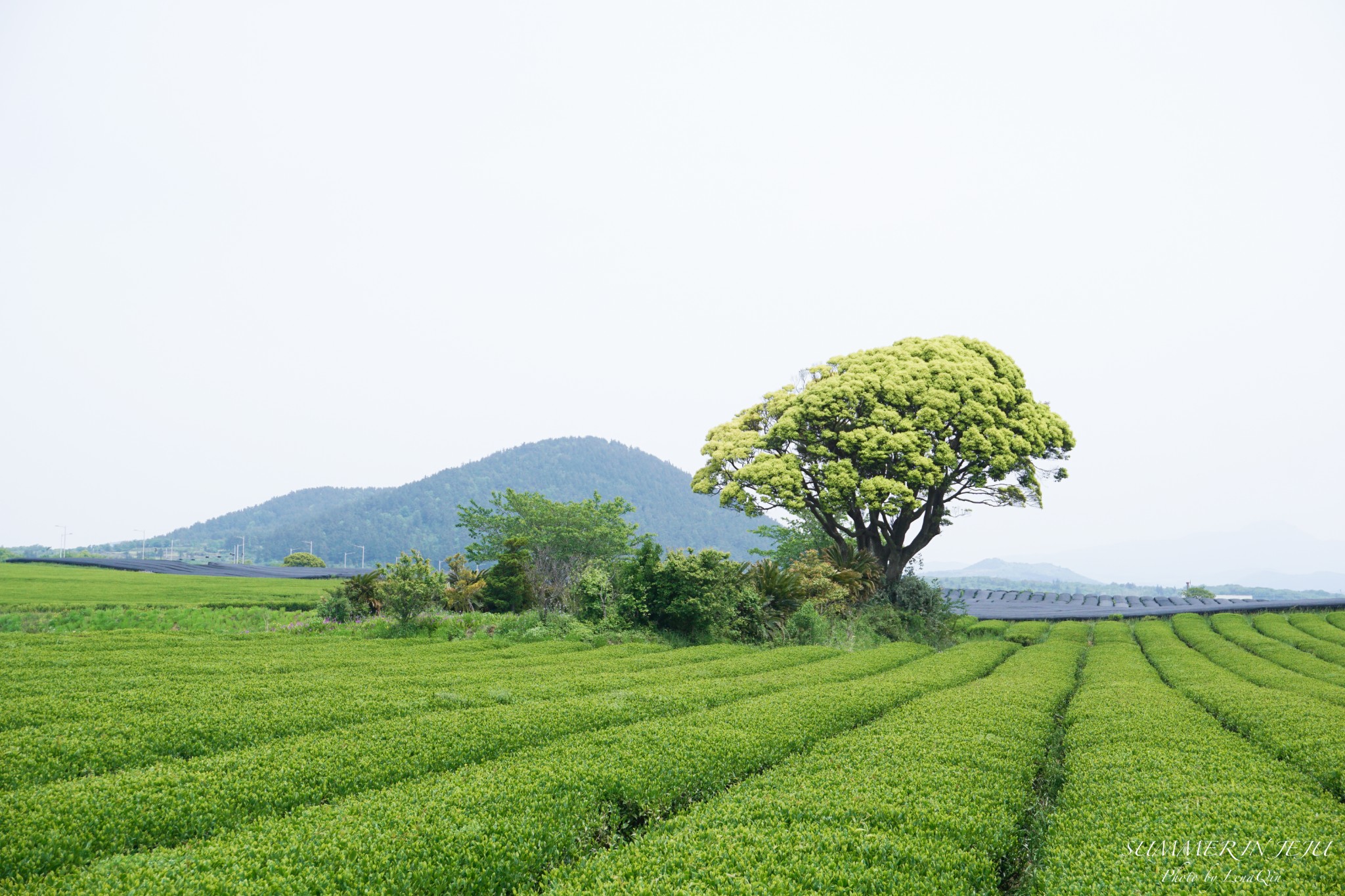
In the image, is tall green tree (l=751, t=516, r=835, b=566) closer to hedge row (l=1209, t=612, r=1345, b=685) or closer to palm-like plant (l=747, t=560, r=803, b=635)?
palm-like plant (l=747, t=560, r=803, b=635)

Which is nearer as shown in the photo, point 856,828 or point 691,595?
point 856,828

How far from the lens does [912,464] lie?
34.2m

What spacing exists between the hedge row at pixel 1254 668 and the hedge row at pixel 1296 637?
8.71 ft

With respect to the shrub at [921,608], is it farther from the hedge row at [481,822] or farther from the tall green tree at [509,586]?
the hedge row at [481,822]

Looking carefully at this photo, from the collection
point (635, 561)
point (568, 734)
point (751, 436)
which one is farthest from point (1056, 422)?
point (568, 734)

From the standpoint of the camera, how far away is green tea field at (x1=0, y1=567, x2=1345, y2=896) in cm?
716

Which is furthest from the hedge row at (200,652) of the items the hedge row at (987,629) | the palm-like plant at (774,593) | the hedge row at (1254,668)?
the hedge row at (987,629)

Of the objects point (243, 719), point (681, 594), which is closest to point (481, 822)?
point (243, 719)

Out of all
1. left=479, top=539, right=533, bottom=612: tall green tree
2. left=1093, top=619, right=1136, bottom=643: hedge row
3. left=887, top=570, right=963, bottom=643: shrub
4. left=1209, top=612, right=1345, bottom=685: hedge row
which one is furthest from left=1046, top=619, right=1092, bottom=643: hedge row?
left=479, top=539, right=533, bottom=612: tall green tree

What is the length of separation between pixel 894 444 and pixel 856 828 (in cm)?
2697

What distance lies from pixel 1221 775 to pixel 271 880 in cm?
1280

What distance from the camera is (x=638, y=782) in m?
9.69

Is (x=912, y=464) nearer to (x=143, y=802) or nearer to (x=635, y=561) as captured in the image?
(x=635, y=561)

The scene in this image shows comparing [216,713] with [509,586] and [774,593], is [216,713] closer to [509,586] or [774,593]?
[774,593]
